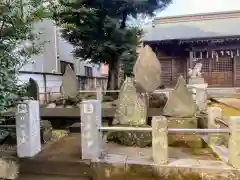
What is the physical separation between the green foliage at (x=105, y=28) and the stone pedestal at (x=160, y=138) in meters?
7.50

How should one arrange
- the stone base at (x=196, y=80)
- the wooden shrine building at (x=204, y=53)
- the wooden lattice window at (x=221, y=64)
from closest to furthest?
the stone base at (x=196, y=80) → the wooden shrine building at (x=204, y=53) → the wooden lattice window at (x=221, y=64)

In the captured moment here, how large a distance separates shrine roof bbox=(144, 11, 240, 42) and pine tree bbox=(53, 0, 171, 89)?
559 centimetres

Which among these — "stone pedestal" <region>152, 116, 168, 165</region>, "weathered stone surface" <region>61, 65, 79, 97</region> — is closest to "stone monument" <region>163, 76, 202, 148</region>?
"stone pedestal" <region>152, 116, 168, 165</region>

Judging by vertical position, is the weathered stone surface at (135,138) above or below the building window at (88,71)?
below

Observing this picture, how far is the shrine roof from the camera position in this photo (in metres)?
16.8

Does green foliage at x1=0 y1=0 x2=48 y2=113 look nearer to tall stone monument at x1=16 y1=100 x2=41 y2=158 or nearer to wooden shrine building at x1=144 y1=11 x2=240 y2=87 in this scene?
tall stone monument at x1=16 y1=100 x2=41 y2=158

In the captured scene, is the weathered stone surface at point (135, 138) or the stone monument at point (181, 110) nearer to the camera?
the weathered stone surface at point (135, 138)

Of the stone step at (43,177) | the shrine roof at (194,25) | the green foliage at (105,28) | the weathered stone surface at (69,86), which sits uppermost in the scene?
the shrine roof at (194,25)

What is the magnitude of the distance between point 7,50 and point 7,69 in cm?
35

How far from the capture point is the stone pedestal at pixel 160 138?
3275 mm

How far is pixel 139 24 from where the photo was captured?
12.0 m

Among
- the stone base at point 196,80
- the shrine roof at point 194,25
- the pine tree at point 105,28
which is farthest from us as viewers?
the shrine roof at point 194,25

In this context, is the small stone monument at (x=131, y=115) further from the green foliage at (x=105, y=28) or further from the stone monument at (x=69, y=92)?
the green foliage at (x=105, y=28)

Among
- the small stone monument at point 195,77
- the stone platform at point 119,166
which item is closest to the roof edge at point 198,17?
the small stone monument at point 195,77
